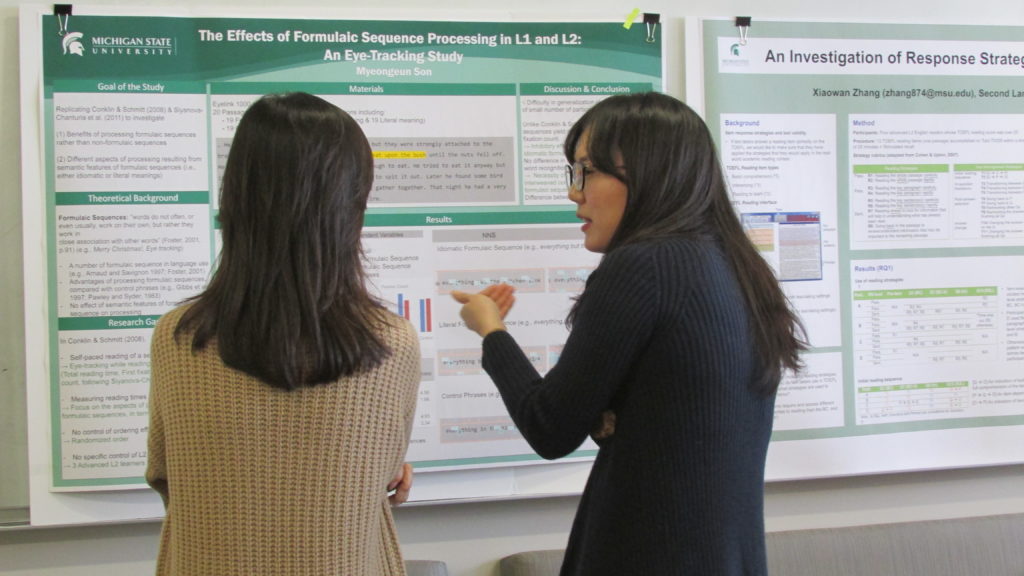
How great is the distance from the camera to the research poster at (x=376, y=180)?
6.10ft

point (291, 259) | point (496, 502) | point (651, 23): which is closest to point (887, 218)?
point (651, 23)

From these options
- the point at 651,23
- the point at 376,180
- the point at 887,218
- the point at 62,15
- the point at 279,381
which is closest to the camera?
the point at 279,381

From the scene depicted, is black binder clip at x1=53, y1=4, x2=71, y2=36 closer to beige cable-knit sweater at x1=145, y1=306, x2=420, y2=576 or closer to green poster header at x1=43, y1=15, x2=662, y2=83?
green poster header at x1=43, y1=15, x2=662, y2=83

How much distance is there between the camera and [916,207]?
2.21 metres

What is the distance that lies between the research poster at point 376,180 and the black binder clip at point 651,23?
0.06 ft

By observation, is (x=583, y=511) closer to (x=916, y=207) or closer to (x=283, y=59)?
(x=283, y=59)

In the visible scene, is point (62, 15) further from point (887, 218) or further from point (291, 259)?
point (887, 218)

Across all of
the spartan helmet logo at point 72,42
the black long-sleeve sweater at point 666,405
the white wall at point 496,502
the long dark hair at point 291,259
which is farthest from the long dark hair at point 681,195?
the spartan helmet logo at point 72,42

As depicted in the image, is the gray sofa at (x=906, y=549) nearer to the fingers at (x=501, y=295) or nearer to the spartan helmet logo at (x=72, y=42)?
the fingers at (x=501, y=295)

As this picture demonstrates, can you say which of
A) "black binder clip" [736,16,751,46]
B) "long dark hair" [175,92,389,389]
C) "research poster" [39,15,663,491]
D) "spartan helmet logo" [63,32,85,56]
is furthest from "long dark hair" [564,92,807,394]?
"spartan helmet logo" [63,32,85,56]

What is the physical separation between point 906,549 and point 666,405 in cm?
155

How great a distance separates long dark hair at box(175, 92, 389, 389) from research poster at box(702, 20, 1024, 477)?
1.39 meters

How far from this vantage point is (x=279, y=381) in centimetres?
92

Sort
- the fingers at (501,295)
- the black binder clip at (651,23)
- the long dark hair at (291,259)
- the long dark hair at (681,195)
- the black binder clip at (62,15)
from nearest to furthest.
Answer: the long dark hair at (291,259) → the long dark hair at (681,195) → the fingers at (501,295) → the black binder clip at (62,15) → the black binder clip at (651,23)
